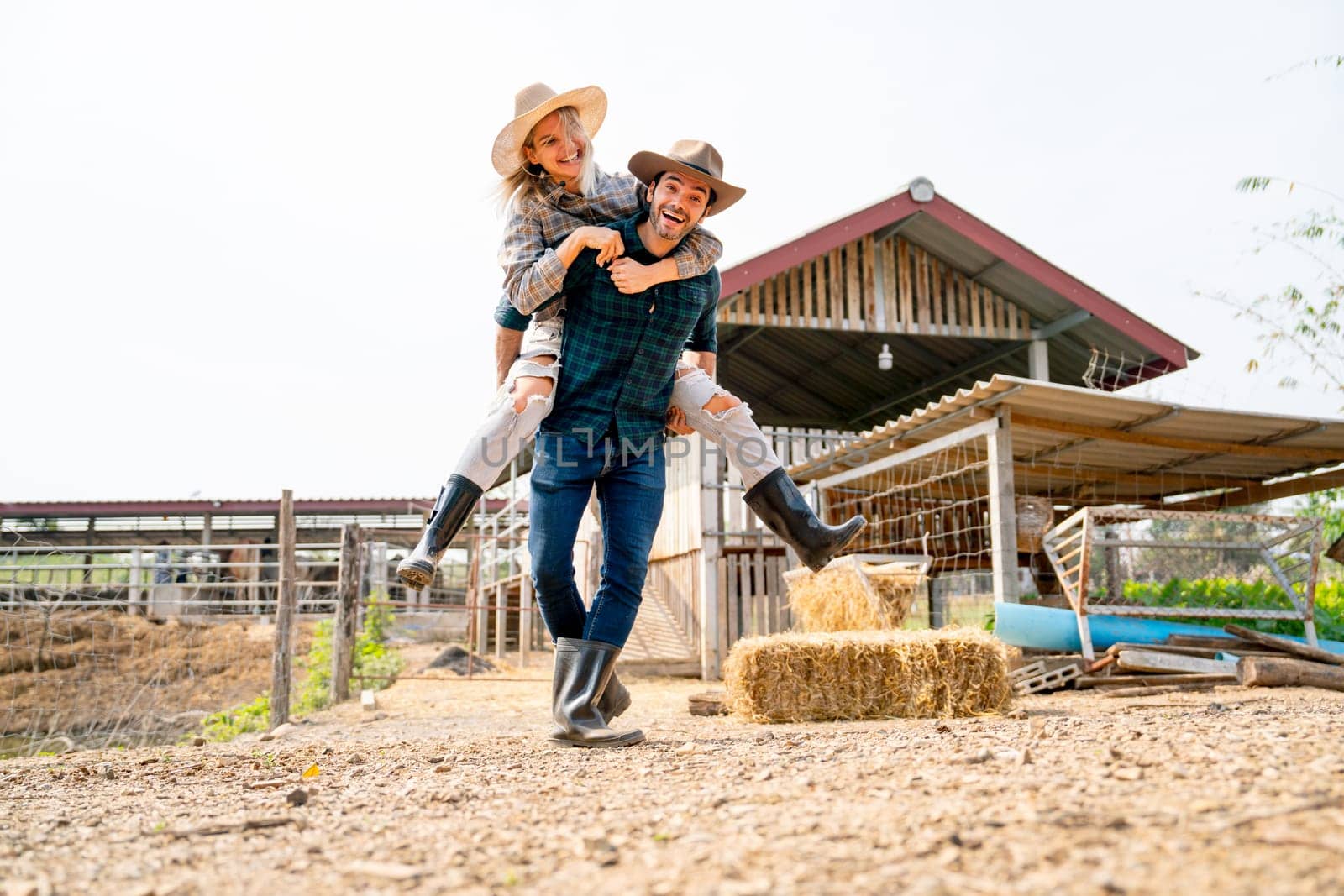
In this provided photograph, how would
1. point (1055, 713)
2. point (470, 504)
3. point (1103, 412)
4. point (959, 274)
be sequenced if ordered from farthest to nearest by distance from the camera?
point (959, 274)
point (1103, 412)
point (1055, 713)
point (470, 504)

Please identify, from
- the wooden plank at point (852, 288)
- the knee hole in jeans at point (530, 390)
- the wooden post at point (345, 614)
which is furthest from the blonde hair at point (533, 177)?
the wooden plank at point (852, 288)

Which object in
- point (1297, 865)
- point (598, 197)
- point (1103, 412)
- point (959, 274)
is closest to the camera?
point (1297, 865)

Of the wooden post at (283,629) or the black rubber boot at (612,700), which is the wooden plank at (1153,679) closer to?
the black rubber boot at (612,700)

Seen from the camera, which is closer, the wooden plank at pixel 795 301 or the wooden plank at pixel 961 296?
the wooden plank at pixel 795 301

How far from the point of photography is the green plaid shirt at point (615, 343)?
3.38m

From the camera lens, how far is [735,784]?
213 cm

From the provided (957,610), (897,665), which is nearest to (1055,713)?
(897,665)

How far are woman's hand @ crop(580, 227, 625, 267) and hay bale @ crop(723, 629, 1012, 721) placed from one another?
276 cm

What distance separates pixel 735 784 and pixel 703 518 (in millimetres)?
8737

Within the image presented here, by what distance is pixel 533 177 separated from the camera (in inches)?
135

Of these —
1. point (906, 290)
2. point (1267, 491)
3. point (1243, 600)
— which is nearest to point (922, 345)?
point (906, 290)

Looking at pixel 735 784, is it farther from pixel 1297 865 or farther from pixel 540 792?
pixel 1297 865

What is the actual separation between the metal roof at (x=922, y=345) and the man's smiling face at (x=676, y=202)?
22.2 feet

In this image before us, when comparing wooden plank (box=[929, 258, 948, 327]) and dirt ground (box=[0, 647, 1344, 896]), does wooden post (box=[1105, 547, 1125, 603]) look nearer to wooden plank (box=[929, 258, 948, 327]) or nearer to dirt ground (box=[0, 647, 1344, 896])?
wooden plank (box=[929, 258, 948, 327])
